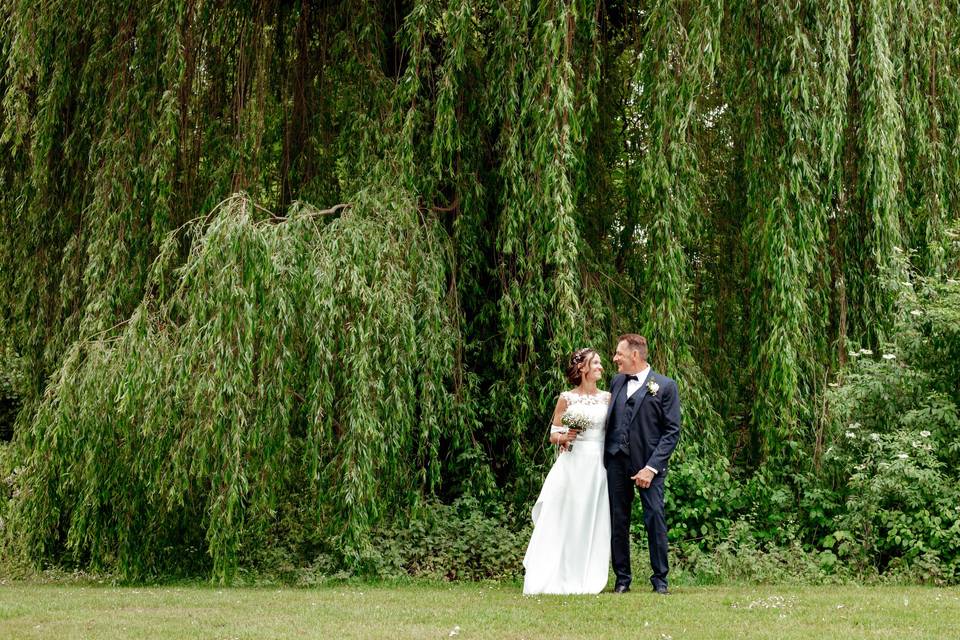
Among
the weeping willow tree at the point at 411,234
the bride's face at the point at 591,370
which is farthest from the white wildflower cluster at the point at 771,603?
the weeping willow tree at the point at 411,234

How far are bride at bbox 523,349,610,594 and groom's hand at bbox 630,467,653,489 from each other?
534mm

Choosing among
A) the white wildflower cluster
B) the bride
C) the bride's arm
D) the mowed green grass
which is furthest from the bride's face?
the white wildflower cluster

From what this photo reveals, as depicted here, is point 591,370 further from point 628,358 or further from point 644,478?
point 644,478

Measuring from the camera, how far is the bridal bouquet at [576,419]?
7.78m

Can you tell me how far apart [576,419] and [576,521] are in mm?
689

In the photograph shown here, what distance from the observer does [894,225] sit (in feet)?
29.5

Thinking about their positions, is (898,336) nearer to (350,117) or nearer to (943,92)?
(943,92)

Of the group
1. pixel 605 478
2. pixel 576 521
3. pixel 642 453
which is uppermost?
pixel 642 453

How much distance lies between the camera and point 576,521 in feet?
25.4

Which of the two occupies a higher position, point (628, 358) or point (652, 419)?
point (628, 358)

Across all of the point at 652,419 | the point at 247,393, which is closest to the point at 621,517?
the point at 652,419

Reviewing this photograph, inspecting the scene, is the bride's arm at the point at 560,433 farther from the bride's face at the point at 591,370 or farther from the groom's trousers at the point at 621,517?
the groom's trousers at the point at 621,517

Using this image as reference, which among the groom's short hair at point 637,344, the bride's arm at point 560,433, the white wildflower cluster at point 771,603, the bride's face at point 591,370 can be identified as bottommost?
the white wildflower cluster at point 771,603

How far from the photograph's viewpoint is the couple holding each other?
7289 mm
